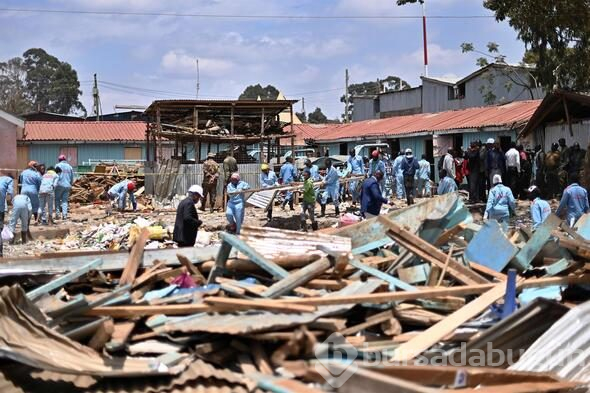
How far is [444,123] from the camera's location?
27875 millimetres

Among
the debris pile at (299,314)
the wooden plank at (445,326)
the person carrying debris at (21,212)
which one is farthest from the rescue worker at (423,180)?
the wooden plank at (445,326)

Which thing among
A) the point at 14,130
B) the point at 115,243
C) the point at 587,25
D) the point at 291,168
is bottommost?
the point at 115,243

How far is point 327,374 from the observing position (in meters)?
4.19

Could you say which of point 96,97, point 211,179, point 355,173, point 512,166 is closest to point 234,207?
point 211,179

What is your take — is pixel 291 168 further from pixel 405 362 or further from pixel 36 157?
pixel 36 157

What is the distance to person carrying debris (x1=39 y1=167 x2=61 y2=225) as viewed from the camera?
1744cm

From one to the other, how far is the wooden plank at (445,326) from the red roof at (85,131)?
34951mm

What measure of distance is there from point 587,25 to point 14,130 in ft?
68.2

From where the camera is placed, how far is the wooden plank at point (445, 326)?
4.73 m

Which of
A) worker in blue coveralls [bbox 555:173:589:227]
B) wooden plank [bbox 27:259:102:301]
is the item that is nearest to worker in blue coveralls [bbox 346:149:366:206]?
worker in blue coveralls [bbox 555:173:589:227]

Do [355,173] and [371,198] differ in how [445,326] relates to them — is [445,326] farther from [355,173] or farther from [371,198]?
[355,173]

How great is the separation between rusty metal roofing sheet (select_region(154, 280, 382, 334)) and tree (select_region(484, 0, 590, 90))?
1388cm

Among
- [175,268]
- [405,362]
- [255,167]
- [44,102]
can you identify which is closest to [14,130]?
[255,167]

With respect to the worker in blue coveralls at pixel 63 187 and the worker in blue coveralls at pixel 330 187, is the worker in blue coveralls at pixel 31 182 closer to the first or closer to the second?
the worker in blue coveralls at pixel 63 187
